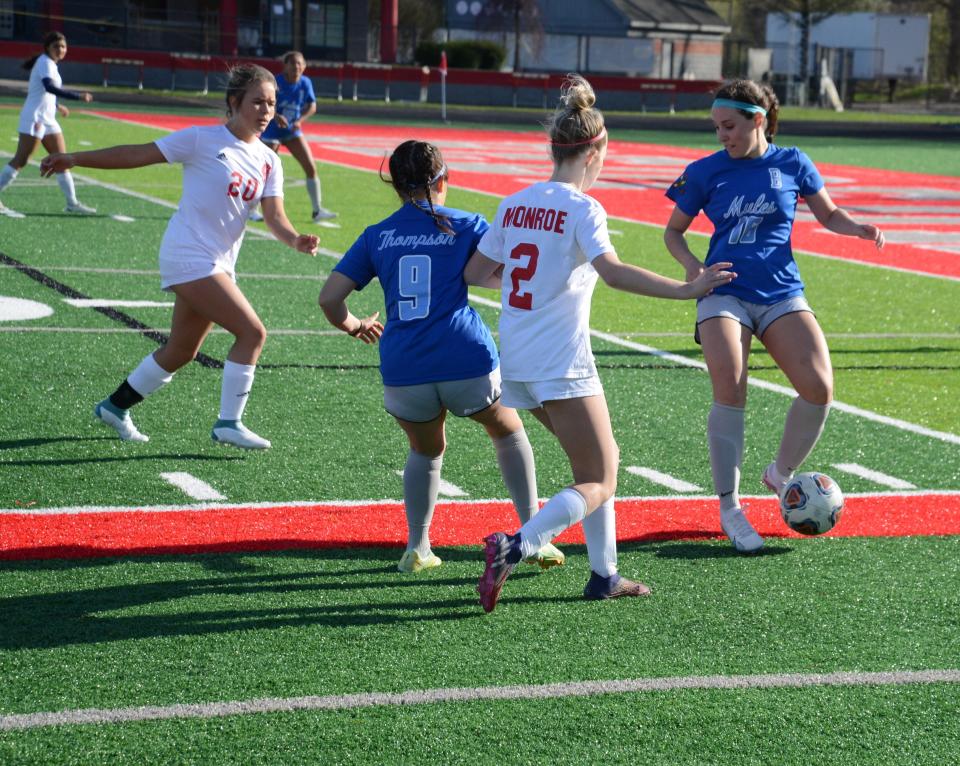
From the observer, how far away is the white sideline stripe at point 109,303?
12.4 meters

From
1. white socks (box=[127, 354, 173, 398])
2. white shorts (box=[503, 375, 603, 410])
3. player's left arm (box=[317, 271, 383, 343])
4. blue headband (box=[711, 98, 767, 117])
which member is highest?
blue headband (box=[711, 98, 767, 117])

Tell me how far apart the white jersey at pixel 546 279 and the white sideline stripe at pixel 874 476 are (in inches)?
115

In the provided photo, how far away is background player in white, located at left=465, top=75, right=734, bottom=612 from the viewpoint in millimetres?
5320

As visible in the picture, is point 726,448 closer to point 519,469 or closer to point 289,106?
point 519,469

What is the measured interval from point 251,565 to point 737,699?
7.36 ft

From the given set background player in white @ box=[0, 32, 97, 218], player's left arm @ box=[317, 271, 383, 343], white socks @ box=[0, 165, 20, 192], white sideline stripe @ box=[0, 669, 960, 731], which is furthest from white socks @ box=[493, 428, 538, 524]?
white socks @ box=[0, 165, 20, 192]

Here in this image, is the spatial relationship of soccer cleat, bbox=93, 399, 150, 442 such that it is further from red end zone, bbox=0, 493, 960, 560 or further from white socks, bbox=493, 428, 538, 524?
white socks, bbox=493, 428, 538, 524

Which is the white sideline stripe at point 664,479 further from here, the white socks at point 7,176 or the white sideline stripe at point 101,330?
the white socks at point 7,176

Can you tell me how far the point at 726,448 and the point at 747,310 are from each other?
0.65 metres

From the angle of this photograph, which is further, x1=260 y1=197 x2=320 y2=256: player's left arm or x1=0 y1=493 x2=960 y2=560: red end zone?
x1=260 y1=197 x2=320 y2=256: player's left arm

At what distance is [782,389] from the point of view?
33.7ft

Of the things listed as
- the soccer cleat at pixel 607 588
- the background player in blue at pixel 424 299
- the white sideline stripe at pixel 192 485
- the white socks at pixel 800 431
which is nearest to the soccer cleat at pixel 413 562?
the background player in blue at pixel 424 299

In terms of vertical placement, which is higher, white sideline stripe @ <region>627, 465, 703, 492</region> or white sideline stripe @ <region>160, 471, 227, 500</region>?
white sideline stripe @ <region>160, 471, 227, 500</region>

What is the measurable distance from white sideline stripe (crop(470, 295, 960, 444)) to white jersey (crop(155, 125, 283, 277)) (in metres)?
3.95
